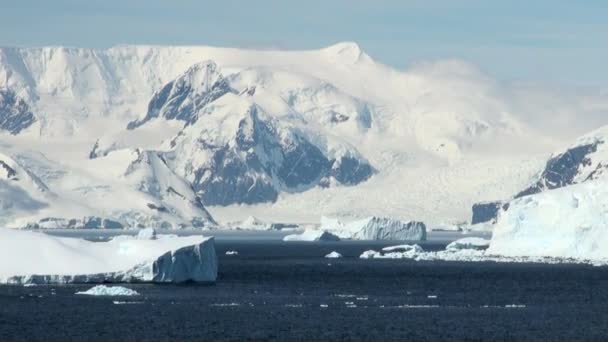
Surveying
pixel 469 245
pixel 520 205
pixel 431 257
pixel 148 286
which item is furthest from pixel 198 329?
pixel 469 245

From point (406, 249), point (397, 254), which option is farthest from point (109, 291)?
point (406, 249)

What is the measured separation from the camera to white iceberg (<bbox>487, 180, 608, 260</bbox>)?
5226 inches

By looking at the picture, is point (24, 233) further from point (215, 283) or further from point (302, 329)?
point (302, 329)

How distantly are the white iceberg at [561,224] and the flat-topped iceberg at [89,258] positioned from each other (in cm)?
4133

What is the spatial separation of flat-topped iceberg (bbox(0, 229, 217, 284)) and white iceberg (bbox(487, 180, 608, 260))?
136 feet

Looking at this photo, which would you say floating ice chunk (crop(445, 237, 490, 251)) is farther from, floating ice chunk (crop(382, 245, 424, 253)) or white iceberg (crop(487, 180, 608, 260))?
white iceberg (crop(487, 180, 608, 260))

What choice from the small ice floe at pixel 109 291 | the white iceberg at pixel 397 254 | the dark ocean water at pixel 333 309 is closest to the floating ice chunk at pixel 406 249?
the white iceberg at pixel 397 254

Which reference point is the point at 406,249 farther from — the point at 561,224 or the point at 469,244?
the point at 561,224

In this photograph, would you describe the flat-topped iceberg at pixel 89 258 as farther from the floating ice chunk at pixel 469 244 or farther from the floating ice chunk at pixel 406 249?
the floating ice chunk at pixel 469 244

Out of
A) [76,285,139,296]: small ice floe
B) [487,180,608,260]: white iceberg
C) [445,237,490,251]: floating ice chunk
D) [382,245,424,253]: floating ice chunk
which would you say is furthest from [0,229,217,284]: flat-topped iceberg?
[445,237,490,251]: floating ice chunk

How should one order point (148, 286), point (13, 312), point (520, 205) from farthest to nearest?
point (520, 205) → point (148, 286) → point (13, 312)

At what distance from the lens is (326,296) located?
97.8 meters

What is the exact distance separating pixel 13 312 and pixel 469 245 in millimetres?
114355

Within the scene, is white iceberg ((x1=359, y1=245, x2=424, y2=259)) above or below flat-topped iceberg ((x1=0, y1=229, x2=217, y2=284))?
above
